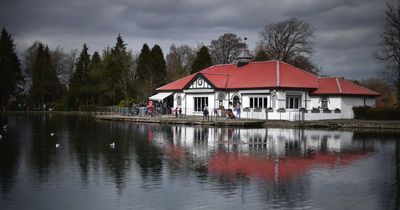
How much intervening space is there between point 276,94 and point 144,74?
100 ft

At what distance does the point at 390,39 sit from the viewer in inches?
1670

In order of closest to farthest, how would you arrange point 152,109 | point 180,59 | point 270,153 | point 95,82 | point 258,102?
point 270,153 < point 258,102 < point 152,109 < point 95,82 < point 180,59

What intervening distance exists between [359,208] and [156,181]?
547 centimetres

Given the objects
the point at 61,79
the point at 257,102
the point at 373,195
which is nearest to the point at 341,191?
the point at 373,195

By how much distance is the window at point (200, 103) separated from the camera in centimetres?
4709

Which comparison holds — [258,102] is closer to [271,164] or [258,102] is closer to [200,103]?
[200,103]

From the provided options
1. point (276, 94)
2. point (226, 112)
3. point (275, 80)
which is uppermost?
point (275, 80)

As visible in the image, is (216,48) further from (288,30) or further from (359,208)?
(359,208)

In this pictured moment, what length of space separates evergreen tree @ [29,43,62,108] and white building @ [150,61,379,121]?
111ft

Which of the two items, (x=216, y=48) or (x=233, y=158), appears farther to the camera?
(x=216, y=48)

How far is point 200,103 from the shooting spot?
47812 millimetres

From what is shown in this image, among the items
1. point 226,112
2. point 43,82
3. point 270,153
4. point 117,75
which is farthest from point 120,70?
point 270,153

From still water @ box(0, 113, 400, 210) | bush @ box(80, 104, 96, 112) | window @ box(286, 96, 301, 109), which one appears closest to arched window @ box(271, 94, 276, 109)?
window @ box(286, 96, 301, 109)

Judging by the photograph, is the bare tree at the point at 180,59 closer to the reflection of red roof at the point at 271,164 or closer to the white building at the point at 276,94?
the white building at the point at 276,94
